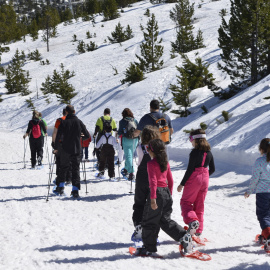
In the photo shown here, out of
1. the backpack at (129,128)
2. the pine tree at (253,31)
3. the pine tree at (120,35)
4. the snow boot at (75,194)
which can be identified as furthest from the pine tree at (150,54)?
the snow boot at (75,194)

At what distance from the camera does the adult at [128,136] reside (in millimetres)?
8180

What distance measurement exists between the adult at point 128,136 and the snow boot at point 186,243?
414 centimetres

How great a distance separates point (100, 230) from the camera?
5.37m

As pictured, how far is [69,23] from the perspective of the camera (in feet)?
239

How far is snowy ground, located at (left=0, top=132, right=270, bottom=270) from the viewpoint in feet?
13.5

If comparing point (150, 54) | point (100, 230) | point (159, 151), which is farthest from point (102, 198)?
point (150, 54)

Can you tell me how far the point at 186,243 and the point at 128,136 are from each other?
4357 millimetres

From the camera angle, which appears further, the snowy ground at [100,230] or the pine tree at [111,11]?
the pine tree at [111,11]

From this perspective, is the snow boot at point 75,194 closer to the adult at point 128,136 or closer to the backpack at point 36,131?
the adult at point 128,136

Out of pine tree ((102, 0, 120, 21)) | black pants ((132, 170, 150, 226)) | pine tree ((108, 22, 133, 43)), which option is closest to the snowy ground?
black pants ((132, 170, 150, 226))

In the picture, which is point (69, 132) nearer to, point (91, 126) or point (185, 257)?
point (185, 257)

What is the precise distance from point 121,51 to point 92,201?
36.5 metres

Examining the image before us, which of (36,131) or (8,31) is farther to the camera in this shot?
(8,31)

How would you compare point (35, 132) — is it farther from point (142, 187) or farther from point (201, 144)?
point (201, 144)
